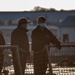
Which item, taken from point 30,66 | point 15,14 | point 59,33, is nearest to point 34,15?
point 15,14

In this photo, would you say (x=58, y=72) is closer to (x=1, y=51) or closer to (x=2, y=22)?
(x=1, y=51)

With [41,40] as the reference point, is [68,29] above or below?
below

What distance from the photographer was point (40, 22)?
14.9 meters

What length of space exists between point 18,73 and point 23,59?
0.61 meters

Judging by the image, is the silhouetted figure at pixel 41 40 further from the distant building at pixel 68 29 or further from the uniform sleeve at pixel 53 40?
the distant building at pixel 68 29

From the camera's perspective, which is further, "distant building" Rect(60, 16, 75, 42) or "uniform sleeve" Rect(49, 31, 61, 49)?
"distant building" Rect(60, 16, 75, 42)

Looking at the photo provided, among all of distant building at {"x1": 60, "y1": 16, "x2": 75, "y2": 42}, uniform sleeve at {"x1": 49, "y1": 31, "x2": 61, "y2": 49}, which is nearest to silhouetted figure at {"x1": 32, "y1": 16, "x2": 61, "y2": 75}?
uniform sleeve at {"x1": 49, "y1": 31, "x2": 61, "y2": 49}

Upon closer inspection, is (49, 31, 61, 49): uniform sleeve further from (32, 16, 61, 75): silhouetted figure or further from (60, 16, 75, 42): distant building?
(60, 16, 75, 42): distant building

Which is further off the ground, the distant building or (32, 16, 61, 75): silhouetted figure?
(32, 16, 61, 75): silhouetted figure

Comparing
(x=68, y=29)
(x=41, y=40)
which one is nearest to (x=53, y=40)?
(x=41, y=40)

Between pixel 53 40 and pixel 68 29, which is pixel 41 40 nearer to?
pixel 53 40

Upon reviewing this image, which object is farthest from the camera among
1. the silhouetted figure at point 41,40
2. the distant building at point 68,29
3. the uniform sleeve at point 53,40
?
the distant building at point 68,29

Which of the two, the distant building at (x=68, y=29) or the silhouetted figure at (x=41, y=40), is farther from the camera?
the distant building at (x=68, y=29)

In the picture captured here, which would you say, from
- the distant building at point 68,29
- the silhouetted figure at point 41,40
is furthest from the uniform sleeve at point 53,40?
the distant building at point 68,29
